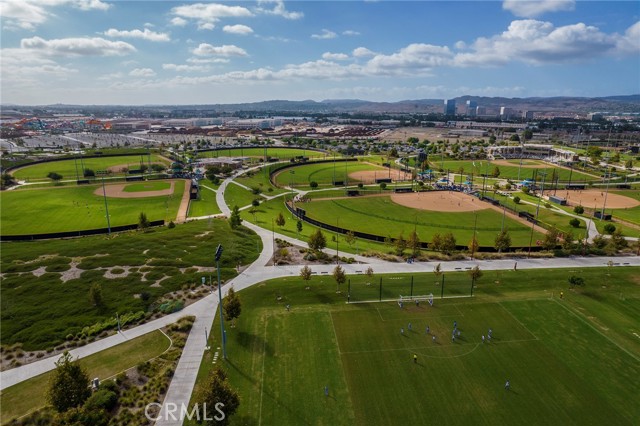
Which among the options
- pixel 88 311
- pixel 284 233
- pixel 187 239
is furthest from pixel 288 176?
pixel 88 311

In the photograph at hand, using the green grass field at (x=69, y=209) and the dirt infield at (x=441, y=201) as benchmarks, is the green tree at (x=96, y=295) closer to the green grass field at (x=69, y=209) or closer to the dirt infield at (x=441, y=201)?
the green grass field at (x=69, y=209)

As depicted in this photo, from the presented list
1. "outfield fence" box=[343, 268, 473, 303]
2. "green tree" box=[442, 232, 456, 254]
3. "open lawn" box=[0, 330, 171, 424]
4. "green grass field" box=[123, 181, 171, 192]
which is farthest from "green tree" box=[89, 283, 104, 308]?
"green grass field" box=[123, 181, 171, 192]

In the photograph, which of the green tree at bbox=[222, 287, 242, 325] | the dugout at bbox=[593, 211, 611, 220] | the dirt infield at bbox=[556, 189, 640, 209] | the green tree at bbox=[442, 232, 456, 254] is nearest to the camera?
the green tree at bbox=[222, 287, 242, 325]

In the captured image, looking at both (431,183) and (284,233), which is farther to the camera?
(431,183)

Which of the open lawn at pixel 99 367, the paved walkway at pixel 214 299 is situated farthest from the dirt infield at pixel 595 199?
the open lawn at pixel 99 367

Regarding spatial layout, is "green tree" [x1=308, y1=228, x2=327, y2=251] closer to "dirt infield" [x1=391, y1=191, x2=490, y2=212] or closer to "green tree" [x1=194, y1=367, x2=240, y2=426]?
"green tree" [x1=194, y1=367, x2=240, y2=426]

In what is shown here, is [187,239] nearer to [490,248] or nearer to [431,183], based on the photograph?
[490,248]

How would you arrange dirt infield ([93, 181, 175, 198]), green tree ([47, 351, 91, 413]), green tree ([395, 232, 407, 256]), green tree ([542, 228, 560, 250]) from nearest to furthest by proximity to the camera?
green tree ([47, 351, 91, 413]) → green tree ([395, 232, 407, 256]) → green tree ([542, 228, 560, 250]) → dirt infield ([93, 181, 175, 198])
